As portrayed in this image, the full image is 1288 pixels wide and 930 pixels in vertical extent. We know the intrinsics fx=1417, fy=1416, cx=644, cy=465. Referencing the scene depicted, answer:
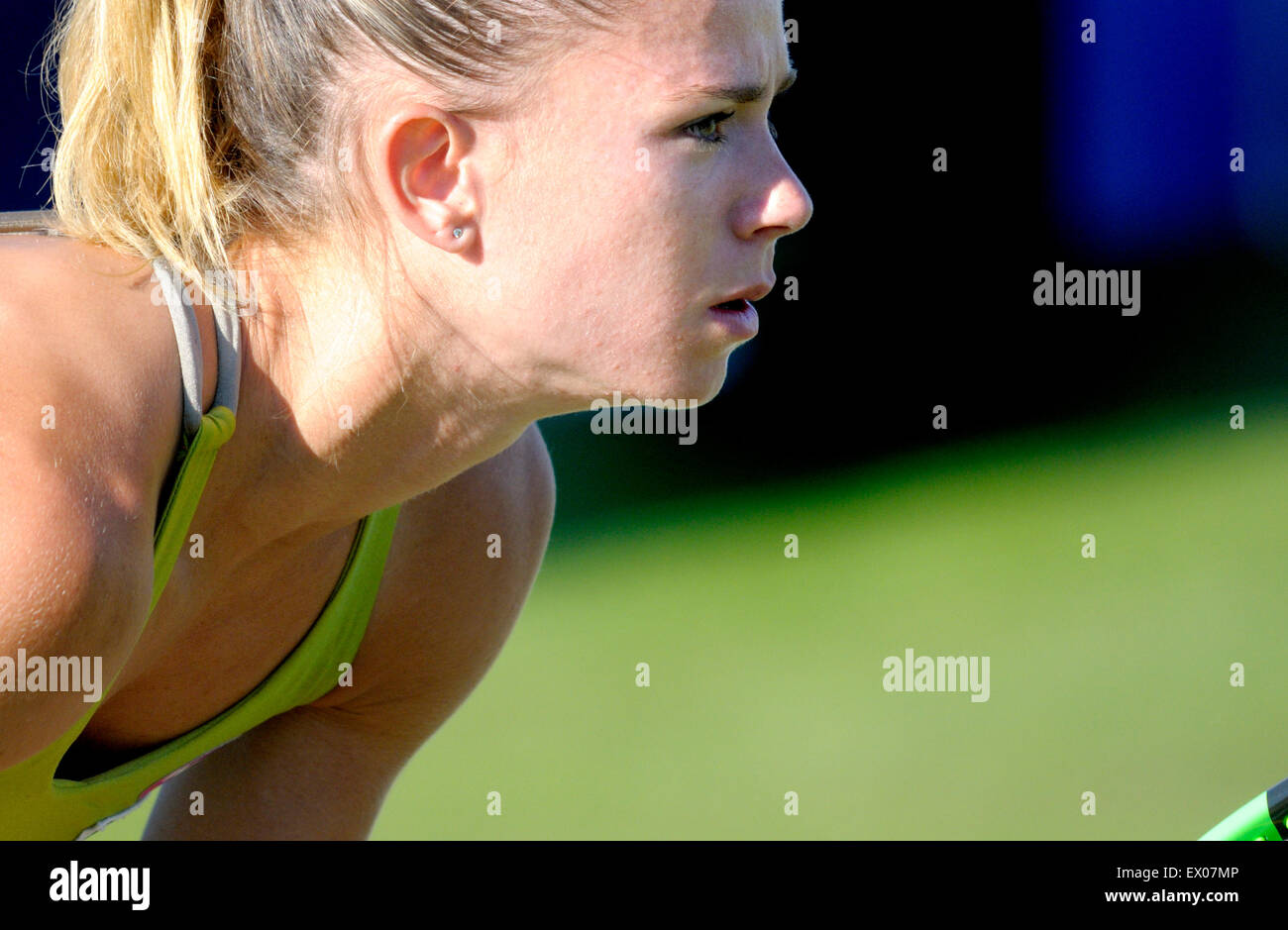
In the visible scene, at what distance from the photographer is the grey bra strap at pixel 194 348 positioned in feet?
2.42

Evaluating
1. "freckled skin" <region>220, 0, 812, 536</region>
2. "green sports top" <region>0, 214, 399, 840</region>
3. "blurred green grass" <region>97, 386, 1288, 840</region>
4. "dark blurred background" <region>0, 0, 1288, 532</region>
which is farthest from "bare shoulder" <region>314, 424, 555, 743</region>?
"dark blurred background" <region>0, 0, 1288, 532</region>

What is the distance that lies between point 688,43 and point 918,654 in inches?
71.8

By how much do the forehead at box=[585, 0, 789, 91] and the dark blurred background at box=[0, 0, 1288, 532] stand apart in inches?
88.3

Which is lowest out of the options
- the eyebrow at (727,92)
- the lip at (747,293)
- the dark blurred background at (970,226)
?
the lip at (747,293)

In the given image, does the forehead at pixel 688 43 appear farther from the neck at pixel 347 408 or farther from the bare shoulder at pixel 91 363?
the bare shoulder at pixel 91 363

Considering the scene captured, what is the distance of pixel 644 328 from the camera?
0.81m

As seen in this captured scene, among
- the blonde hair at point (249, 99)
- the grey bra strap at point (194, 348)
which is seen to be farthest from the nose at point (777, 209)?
the grey bra strap at point (194, 348)

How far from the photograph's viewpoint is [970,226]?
3148mm
